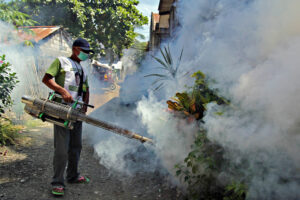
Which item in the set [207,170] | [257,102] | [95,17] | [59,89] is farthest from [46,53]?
[257,102]

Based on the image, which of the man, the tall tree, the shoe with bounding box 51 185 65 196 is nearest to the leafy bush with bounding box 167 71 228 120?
the man

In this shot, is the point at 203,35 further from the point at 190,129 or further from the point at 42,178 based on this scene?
the point at 42,178

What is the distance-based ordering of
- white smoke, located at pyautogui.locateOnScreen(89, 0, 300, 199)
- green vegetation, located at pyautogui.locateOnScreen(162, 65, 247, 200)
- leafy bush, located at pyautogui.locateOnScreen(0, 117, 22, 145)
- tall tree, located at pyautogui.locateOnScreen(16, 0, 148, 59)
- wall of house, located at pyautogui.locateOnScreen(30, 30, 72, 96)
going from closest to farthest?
white smoke, located at pyautogui.locateOnScreen(89, 0, 300, 199), green vegetation, located at pyautogui.locateOnScreen(162, 65, 247, 200), leafy bush, located at pyautogui.locateOnScreen(0, 117, 22, 145), wall of house, located at pyautogui.locateOnScreen(30, 30, 72, 96), tall tree, located at pyautogui.locateOnScreen(16, 0, 148, 59)

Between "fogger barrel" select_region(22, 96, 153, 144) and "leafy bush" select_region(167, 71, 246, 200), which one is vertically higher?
"fogger barrel" select_region(22, 96, 153, 144)

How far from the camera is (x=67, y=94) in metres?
2.55

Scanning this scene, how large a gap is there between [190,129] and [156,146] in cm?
51

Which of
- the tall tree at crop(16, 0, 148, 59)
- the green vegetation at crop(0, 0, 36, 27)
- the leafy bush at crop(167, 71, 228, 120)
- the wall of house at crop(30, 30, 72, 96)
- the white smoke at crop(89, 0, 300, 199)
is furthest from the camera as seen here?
the tall tree at crop(16, 0, 148, 59)

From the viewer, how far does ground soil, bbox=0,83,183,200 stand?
106 inches

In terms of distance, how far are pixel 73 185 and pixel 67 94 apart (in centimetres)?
126

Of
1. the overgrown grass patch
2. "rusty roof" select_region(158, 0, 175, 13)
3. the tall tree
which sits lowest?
the overgrown grass patch

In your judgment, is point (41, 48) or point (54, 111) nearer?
point (54, 111)

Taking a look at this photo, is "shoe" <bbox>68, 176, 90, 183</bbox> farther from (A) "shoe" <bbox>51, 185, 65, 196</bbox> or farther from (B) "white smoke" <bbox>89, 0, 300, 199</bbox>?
(B) "white smoke" <bbox>89, 0, 300, 199</bbox>

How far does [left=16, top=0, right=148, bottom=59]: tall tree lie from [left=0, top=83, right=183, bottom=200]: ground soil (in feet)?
39.4

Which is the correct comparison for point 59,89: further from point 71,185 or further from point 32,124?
point 32,124
